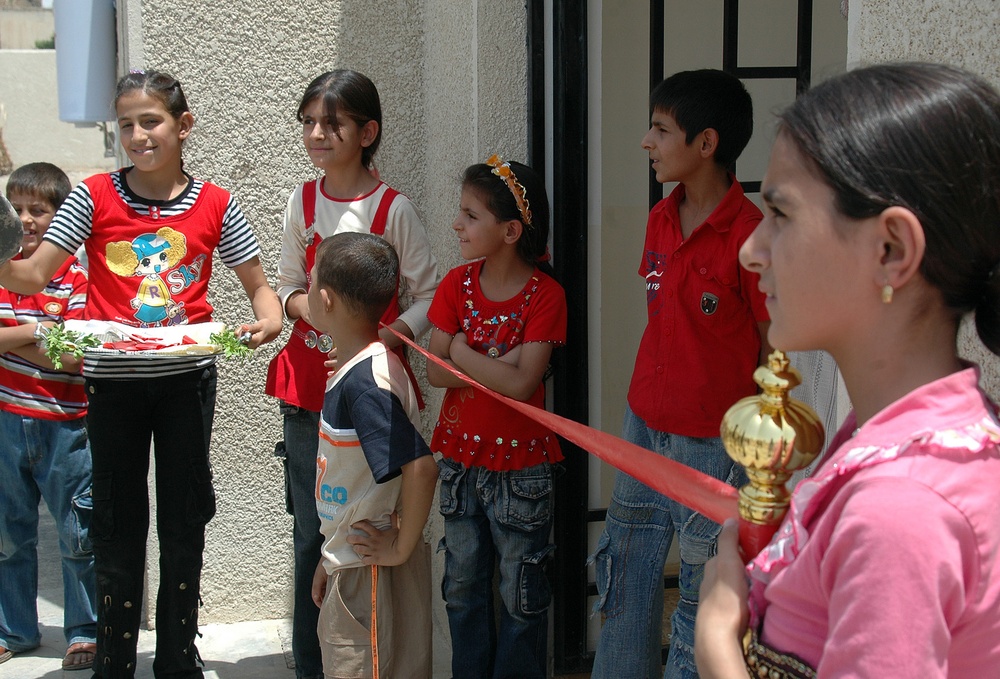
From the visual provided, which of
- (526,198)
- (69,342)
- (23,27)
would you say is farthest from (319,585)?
(23,27)

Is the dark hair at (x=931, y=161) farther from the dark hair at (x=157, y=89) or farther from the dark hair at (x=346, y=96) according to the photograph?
the dark hair at (x=157, y=89)

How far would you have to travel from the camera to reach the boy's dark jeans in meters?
3.25

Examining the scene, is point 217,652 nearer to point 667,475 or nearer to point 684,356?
point 684,356

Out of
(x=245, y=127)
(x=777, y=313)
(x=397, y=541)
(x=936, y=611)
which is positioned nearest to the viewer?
(x=936, y=611)

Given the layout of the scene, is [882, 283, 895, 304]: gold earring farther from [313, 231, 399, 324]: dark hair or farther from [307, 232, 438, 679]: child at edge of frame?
[313, 231, 399, 324]: dark hair

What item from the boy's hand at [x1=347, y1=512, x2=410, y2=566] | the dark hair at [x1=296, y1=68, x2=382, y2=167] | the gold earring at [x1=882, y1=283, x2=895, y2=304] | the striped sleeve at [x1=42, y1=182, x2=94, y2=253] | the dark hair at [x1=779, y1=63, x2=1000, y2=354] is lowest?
the boy's hand at [x1=347, y1=512, x2=410, y2=566]

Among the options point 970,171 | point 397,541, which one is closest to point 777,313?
point 970,171

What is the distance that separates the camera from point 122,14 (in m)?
4.16

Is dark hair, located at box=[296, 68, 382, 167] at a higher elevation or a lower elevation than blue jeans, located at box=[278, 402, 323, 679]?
higher

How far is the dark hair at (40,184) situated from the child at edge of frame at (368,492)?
178cm

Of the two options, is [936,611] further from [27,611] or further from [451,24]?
[27,611]

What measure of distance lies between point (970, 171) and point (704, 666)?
1.91 ft

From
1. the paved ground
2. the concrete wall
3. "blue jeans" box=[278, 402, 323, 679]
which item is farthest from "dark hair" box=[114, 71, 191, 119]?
the concrete wall

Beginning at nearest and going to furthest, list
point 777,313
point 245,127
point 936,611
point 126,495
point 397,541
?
point 936,611
point 777,313
point 397,541
point 126,495
point 245,127
